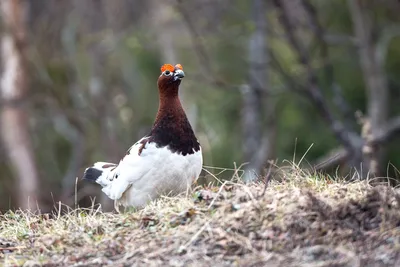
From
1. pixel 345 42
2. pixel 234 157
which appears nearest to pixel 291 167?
pixel 345 42

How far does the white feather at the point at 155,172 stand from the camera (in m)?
7.54

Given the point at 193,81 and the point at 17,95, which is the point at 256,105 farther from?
the point at 17,95

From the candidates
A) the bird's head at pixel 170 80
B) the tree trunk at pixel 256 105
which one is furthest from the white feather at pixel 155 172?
the tree trunk at pixel 256 105

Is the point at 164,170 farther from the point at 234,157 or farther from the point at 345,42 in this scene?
the point at 234,157

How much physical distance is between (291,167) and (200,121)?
53.0ft

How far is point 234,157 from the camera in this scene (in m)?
20.8

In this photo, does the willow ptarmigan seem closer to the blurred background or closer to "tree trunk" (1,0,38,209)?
the blurred background

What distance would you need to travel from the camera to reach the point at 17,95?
76.1 feet

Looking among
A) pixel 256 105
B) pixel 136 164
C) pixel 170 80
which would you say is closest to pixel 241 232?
pixel 136 164

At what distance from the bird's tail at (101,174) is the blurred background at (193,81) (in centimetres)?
687

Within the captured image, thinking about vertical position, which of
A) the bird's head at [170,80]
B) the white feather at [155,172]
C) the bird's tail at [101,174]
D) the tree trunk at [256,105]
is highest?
the bird's head at [170,80]

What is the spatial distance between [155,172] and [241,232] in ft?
7.25

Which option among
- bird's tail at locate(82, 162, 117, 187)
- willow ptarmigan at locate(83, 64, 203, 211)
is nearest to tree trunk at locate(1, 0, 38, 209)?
bird's tail at locate(82, 162, 117, 187)

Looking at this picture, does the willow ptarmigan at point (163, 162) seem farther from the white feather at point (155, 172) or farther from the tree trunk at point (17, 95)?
the tree trunk at point (17, 95)
